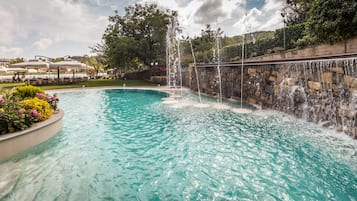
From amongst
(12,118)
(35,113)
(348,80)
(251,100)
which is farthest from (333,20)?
(12,118)

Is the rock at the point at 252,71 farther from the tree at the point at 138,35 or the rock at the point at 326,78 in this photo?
the tree at the point at 138,35

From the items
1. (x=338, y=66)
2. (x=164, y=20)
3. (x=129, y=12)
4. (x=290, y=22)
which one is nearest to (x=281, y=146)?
(x=338, y=66)

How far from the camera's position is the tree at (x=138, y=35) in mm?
23656

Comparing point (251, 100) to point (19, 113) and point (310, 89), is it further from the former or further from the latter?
point (19, 113)

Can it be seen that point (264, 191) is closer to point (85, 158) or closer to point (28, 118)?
point (85, 158)

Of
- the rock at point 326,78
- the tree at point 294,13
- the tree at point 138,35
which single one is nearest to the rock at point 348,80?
the rock at point 326,78

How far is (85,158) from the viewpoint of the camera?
168 inches

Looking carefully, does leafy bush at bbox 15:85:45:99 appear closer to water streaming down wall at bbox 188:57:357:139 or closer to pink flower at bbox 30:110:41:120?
pink flower at bbox 30:110:41:120

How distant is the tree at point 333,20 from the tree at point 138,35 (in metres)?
18.0

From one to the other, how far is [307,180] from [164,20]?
2419 cm

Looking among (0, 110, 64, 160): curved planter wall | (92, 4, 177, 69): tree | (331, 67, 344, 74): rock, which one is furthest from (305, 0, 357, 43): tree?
(92, 4, 177, 69): tree

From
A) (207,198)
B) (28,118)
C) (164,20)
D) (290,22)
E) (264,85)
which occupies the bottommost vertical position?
(207,198)

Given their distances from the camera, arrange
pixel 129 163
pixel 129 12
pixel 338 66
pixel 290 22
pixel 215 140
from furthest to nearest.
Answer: pixel 129 12 < pixel 290 22 < pixel 338 66 < pixel 215 140 < pixel 129 163

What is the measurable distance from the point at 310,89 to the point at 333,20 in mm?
3812
